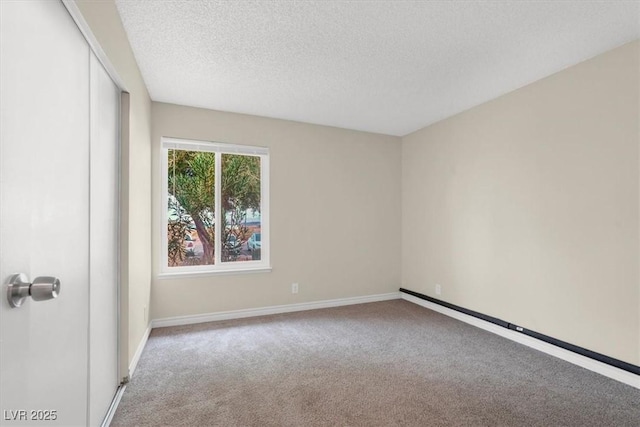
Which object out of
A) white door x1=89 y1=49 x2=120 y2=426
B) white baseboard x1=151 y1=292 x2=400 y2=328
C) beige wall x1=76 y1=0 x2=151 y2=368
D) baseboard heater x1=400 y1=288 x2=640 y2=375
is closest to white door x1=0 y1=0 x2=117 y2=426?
white door x1=89 y1=49 x2=120 y2=426

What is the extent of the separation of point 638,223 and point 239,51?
3.21 meters

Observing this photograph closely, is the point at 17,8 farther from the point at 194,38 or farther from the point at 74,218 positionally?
the point at 194,38

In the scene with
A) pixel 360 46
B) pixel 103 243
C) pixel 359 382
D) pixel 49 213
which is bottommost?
pixel 359 382

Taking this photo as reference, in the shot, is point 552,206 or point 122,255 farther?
point 552,206

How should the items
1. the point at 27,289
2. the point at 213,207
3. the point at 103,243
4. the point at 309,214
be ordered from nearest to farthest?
the point at 27,289
the point at 103,243
the point at 213,207
the point at 309,214

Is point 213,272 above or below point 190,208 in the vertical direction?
below

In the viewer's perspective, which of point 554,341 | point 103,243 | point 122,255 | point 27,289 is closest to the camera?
point 27,289

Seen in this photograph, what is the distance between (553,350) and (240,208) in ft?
11.5

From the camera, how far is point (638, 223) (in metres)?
2.18

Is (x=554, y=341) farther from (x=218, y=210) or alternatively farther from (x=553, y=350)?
(x=218, y=210)

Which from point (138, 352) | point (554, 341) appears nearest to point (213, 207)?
point (138, 352)

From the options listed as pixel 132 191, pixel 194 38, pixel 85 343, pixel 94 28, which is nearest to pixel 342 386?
pixel 85 343

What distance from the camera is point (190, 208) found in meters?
3.61

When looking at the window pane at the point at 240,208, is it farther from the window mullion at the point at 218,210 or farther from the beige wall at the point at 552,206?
the beige wall at the point at 552,206
